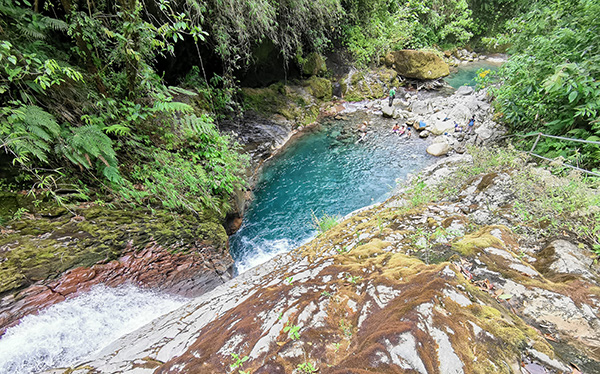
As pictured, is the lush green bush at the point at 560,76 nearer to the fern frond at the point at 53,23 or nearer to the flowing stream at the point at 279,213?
the flowing stream at the point at 279,213

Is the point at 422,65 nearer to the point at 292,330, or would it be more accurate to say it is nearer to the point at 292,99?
the point at 292,99

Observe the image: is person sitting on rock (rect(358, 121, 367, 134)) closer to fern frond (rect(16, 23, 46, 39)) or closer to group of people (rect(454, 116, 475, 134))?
group of people (rect(454, 116, 475, 134))

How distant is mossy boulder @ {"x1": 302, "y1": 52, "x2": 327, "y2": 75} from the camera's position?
570 inches

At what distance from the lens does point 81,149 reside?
12.2ft

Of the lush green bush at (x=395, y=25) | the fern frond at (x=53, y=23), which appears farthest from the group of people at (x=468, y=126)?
the fern frond at (x=53, y=23)

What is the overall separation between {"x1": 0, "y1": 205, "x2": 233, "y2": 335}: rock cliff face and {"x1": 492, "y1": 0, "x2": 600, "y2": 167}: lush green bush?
6.74m

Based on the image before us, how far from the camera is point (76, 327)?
3.30 metres

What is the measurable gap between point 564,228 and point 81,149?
685 centimetres

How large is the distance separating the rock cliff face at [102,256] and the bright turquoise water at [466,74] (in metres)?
18.3

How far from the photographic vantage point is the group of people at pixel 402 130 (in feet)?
38.7

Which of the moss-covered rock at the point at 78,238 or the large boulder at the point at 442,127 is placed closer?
the moss-covered rock at the point at 78,238

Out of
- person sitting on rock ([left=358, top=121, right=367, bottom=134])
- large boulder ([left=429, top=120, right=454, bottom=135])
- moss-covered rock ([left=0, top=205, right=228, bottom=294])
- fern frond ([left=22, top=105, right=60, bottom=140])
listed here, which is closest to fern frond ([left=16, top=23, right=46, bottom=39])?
fern frond ([left=22, top=105, right=60, bottom=140])

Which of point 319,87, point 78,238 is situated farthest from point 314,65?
point 78,238

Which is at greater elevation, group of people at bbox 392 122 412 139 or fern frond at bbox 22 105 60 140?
fern frond at bbox 22 105 60 140
